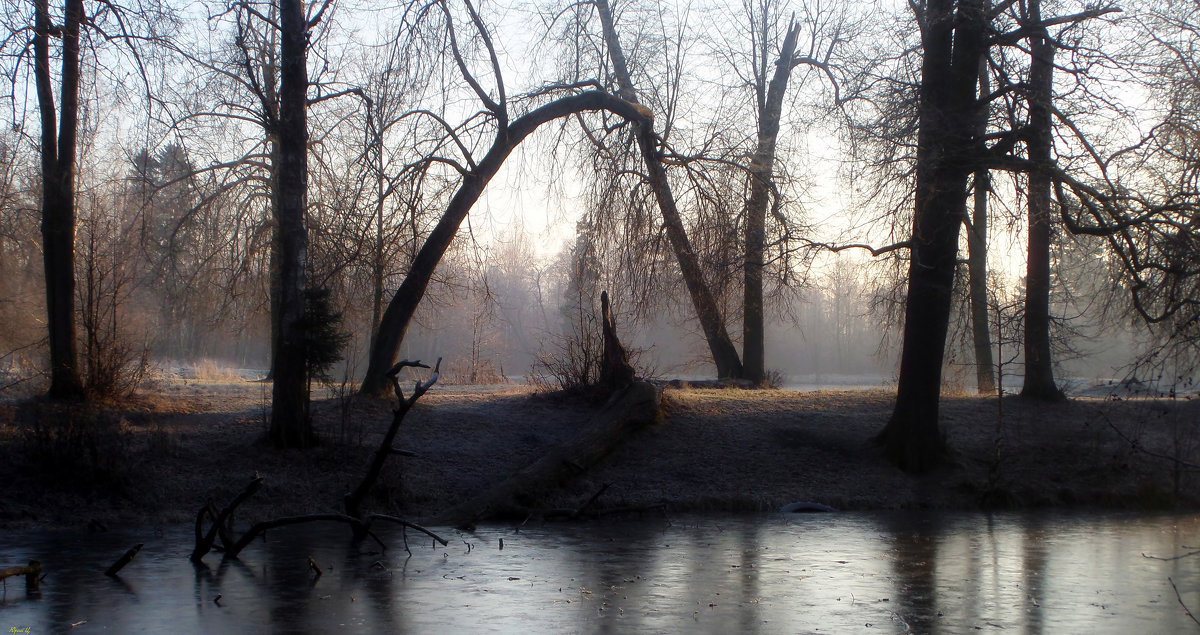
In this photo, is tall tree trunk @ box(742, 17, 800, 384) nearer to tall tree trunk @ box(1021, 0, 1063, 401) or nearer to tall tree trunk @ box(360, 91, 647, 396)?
tall tree trunk @ box(360, 91, 647, 396)

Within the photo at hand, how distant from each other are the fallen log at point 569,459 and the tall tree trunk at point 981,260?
586cm

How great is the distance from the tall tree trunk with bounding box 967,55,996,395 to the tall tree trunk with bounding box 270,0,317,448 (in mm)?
9732

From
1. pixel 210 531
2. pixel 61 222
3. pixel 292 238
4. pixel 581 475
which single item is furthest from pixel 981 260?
pixel 61 222

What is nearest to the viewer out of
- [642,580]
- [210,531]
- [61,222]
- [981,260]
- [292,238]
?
[642,580]

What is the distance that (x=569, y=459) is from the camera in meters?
14.6

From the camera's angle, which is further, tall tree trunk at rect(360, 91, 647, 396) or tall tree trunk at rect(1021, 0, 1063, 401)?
tall tree trunk at rect(360, 91, 647, 396)

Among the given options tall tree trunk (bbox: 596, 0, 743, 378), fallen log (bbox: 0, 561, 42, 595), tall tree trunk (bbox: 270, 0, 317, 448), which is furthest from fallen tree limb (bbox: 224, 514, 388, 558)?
tall tree trunk (bbox: 596, 0, 743, 378)

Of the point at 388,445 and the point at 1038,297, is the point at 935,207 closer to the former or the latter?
the point at 1038,297

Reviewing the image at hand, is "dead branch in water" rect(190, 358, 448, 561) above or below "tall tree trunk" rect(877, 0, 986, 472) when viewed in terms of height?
below

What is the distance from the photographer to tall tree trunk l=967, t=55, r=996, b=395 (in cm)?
1466

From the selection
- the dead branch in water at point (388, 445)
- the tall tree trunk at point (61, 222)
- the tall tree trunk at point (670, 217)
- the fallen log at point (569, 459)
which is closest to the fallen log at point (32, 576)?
the dead branch in water at point (388, 445)

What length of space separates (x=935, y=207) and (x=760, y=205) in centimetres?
412

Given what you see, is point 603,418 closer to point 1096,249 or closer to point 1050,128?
point 1050,128

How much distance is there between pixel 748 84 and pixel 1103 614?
1791 cm
